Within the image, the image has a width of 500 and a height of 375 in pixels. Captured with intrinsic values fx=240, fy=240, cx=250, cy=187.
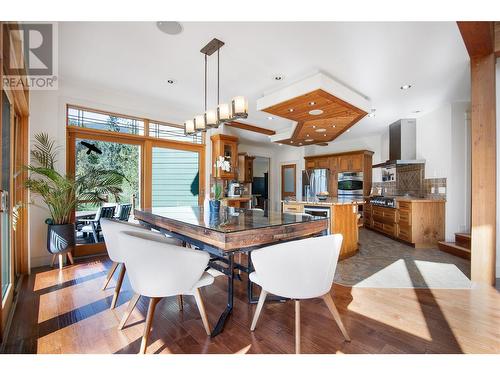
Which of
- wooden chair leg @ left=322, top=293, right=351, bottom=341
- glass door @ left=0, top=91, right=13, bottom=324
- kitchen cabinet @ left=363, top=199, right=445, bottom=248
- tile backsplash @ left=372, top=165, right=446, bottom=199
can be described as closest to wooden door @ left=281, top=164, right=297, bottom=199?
tile backsplash @ left=372, top=165, right=446, bottom=199

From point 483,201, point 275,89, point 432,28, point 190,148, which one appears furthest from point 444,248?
point 190,148

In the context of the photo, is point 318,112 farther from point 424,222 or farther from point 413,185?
point 413,185

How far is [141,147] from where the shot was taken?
4281 mm

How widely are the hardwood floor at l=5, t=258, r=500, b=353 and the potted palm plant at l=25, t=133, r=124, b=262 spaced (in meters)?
0.68

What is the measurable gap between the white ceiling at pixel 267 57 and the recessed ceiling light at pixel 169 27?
0.06 metres

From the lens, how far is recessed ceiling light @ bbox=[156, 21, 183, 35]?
2189 millimetres

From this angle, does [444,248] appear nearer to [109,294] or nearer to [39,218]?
[109,294]

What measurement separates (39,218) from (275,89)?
3.75 meters

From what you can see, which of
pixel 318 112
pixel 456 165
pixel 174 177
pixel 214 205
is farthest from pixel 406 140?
pixel 174 177

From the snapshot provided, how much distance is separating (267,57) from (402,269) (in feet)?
10.4

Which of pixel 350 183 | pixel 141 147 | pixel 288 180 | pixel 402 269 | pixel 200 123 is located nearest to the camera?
pixel 200 123

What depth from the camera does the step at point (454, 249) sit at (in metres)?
3.66

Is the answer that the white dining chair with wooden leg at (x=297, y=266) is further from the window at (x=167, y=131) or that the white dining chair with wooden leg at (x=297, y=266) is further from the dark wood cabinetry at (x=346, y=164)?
the dark wood cabinetry at (x=346, y=164)

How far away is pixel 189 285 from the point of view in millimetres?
1570
